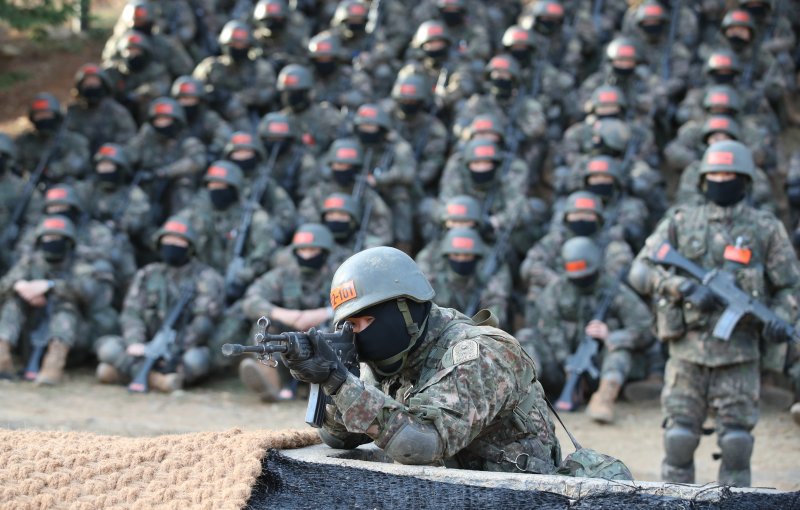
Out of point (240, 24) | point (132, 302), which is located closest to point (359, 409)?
point (132, 302)

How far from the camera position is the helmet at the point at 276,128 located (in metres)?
11.7

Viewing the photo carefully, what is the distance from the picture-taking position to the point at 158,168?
463 inches

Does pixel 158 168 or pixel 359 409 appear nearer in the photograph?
pixel 359 409

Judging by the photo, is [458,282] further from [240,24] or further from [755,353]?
[240,24]

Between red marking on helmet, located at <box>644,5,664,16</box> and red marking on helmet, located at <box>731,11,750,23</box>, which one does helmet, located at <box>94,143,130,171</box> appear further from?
red marking on helmet, located at <box>731,11,750,23</box>

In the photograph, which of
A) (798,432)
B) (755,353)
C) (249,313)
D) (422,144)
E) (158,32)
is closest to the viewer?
(755,353)

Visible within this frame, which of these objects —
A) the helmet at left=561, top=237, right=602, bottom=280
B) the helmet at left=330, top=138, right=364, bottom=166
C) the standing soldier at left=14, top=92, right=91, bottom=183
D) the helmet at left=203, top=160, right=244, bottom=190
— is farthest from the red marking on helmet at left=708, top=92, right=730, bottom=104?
the standing soldier at left=14, top=92, right=91, bottom=183

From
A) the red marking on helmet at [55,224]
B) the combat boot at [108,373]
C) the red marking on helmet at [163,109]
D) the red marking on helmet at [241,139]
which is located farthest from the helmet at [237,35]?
the combat boot at [108,373]

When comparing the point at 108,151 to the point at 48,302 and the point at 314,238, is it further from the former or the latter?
the point at 314,238

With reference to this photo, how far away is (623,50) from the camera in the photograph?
1234 centimetres

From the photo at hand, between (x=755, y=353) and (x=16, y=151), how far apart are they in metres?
8.41

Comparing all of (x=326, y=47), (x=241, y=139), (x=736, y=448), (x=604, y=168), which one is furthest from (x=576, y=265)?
(x=326, y=47)

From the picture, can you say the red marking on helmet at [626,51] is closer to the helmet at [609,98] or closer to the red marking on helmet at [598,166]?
the helmet at [609,98]

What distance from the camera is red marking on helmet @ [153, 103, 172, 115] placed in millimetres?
11766
